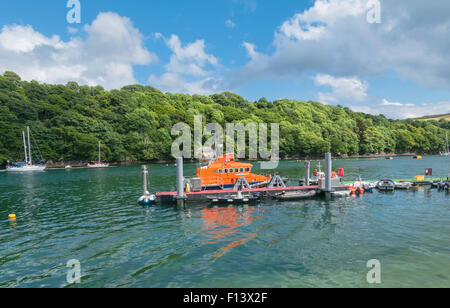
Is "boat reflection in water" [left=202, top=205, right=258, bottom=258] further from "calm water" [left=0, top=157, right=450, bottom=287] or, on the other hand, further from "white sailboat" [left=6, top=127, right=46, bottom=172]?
"white sailboat" [left=6, top=127, right=46, bottom=172]

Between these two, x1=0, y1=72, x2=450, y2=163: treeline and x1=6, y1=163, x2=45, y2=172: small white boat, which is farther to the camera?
x1=0, y1=72, x2=450, y2=163: treeline

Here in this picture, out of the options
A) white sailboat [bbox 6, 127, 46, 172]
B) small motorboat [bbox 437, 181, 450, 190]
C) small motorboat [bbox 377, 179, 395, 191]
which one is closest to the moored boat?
small motorboat [bbox 377, 179, 395, 191]

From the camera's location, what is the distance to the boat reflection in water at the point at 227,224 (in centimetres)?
1390

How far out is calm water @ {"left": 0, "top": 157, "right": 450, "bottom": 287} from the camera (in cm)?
1000

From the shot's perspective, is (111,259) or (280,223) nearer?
(111,259)

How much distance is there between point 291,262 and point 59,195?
31.4 metres

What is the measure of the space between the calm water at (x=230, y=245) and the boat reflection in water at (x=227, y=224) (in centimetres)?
7

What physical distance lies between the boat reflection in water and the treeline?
87175 millimetres

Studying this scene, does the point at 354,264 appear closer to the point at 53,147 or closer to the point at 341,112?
the point at 53,147

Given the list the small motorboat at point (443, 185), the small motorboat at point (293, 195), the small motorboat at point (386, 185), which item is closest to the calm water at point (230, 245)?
the small motorboat at point (293, 195)

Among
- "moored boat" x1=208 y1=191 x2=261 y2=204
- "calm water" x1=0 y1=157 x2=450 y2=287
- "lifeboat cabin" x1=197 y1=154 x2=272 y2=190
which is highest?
"lifeboat cabin" x1=197 y1=154 x2=272 y2=190
